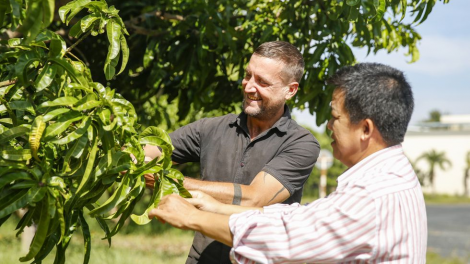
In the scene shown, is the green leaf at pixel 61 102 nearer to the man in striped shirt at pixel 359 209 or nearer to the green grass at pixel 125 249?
the man in striped shirt at pixel 359 209

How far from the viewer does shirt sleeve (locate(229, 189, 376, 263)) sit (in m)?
1.97

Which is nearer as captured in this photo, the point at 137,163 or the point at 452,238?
the point at 137,163

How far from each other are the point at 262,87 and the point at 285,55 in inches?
8.6

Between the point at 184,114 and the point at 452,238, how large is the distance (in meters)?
21.5

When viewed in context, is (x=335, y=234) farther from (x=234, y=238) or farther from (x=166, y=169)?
(x=166, y=169)

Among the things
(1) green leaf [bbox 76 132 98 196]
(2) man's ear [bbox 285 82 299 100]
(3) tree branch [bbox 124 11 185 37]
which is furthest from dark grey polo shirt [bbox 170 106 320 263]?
(3) tree branch [bbox 124 11 185 37]

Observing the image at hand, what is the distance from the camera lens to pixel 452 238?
24.0 m

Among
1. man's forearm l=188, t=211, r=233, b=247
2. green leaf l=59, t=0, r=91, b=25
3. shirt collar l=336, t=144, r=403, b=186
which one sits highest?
green leaf l=59, t=0, r=91, b=25

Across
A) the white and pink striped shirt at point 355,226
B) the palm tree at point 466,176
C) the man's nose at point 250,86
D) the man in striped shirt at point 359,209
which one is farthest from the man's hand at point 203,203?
the palm tree at point 466,176

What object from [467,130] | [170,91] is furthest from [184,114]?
[467,130]

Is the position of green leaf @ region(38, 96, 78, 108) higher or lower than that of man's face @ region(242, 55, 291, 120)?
higher

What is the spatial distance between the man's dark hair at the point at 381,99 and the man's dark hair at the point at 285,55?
1.12m

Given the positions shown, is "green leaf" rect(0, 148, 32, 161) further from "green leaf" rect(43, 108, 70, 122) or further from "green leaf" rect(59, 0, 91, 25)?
"green leaf" rect(59, 0, 91, 25)

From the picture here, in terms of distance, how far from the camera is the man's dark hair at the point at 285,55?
3.27 metres
